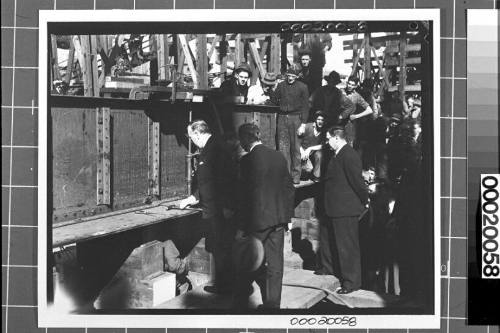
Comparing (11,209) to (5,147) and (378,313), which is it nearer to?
(5,147)

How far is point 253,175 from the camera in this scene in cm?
278

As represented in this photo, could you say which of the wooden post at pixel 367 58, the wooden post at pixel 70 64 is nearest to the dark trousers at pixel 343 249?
the wooden post at pixel 367 58

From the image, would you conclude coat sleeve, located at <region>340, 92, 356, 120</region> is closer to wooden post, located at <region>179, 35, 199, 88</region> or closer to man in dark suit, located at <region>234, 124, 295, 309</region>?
man in dark suit, located at <region>234, 124, 295, 309</region>

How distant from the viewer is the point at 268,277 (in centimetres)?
278

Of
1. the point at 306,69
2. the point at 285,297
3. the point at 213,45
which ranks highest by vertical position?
the point at 213,45

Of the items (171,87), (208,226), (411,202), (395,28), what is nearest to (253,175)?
(208,226)

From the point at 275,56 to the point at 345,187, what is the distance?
716 mm

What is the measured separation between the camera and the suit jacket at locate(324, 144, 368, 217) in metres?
2.79

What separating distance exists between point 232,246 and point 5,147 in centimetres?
119

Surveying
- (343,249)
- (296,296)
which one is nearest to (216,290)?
(296,296)

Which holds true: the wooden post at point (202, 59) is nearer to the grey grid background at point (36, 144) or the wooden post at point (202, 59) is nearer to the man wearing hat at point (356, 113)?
the grey grid background at point (36, 144)

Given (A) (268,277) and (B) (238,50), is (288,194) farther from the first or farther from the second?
(B) (238,50)

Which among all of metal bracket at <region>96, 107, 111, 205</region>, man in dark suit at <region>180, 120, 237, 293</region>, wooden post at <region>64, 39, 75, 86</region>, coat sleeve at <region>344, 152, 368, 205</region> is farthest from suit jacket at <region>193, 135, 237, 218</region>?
wooden post at <region>64, 39, 75, 86</region>

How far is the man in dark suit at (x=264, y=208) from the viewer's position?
9.08 feet
